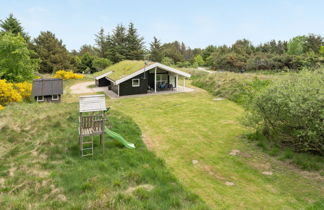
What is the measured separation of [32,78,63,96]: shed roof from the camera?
1767cm

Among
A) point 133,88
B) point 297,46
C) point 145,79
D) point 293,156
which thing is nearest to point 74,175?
point 293,156

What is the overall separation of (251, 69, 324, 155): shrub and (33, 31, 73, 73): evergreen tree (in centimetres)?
4023

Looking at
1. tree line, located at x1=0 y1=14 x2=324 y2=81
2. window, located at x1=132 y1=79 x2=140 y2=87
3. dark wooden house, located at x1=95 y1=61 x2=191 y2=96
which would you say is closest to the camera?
dark wooden house, located at x1=95 y1=61 x2=191 y2=96

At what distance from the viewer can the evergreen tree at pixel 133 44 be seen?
49.6 m

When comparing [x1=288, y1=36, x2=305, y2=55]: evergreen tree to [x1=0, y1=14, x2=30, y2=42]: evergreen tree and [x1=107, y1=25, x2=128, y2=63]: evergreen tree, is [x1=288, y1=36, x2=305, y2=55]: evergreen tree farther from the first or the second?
[x1=0, y1=14, x2=30, y2=42]: evergreen tree

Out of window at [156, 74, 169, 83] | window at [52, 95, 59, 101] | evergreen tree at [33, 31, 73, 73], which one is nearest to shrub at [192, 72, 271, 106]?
window at [156, 74, 169, 83]

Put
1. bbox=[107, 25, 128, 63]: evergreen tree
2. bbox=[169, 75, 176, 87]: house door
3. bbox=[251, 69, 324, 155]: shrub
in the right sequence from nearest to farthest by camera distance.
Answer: bbox=[251, 69, 324, 155]: shrub < bbox=[169, 75, 176, 87]: house door < bbox=[107, 25, 128, 63]: evergreen tree

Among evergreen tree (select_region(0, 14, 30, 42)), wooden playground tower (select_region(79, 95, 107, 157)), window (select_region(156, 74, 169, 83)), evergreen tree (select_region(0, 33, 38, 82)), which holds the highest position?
evergreen tree (select_region(0, 14, 30, 42))

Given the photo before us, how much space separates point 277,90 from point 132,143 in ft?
18.9

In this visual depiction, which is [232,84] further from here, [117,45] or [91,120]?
[117,45]

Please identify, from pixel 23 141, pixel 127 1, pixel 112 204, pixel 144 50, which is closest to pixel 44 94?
pixel 23 141

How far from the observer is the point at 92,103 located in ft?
25.4

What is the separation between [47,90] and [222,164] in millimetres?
15711

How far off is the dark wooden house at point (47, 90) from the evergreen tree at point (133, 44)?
1267 inches
